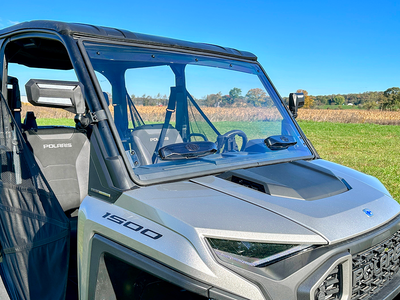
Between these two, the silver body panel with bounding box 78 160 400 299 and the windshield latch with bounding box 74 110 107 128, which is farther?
the windshield latch with bounding box 74 110 107 128

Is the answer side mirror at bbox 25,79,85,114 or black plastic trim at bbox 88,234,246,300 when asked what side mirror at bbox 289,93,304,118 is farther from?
black plastic trim at bbox 88,234,246,300

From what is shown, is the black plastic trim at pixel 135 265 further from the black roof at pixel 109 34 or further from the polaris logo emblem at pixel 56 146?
the polaris logo emblem at pixel 56 146

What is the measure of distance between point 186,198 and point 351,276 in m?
0.84

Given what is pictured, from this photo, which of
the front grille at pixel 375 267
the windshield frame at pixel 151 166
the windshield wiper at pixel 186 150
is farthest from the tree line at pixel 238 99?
the front grille at pixel 375 267

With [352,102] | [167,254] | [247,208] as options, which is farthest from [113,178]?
[352,102]

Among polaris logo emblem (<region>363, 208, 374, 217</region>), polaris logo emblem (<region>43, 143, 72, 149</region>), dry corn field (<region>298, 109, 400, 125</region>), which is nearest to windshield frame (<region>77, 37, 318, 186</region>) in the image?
polaris logo emblem (<region>363, 208, 374, 217</region>)

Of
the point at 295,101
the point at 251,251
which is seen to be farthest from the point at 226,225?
the point at 295,101

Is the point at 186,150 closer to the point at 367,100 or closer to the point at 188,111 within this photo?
the point at 188,111

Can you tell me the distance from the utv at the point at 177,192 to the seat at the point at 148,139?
1 cm

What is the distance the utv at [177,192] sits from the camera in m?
1.54

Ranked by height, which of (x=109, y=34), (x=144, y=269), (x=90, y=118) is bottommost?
(x=144, y=269)

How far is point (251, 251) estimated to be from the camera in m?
1.55

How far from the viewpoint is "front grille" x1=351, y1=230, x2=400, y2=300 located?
1743mm

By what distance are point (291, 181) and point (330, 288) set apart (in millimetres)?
656
